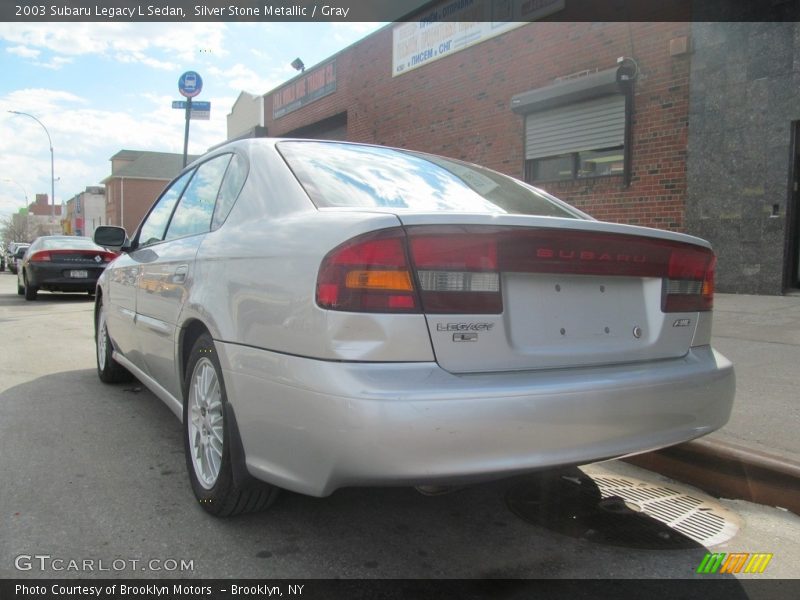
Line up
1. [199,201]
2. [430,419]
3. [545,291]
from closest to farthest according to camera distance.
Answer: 1. [430,419]
2. [545,291]
3. [199,201]

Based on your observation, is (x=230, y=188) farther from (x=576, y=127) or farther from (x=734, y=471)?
(x=576, y=127)

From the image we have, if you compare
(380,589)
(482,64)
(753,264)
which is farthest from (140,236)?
(482,64)

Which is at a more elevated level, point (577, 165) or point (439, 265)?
point (577, 165)

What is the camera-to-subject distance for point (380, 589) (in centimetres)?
219

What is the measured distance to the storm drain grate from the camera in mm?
2650

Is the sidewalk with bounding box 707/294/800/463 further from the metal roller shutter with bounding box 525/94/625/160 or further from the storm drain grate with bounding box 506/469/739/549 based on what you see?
the metal roller shutter with bounding box 525/94/625/160

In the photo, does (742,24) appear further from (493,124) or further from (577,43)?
(493,124)

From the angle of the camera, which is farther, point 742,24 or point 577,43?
point 577,43

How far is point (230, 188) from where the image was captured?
3.01 m

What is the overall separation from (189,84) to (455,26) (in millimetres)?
5419

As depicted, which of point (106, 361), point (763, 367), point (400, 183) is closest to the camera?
point (400, 183)

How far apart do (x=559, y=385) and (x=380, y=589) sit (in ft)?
3.09

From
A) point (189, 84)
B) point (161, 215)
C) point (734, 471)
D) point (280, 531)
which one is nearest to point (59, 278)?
point (189, 84)

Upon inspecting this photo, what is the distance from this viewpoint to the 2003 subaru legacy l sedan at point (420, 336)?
1.93 metres
